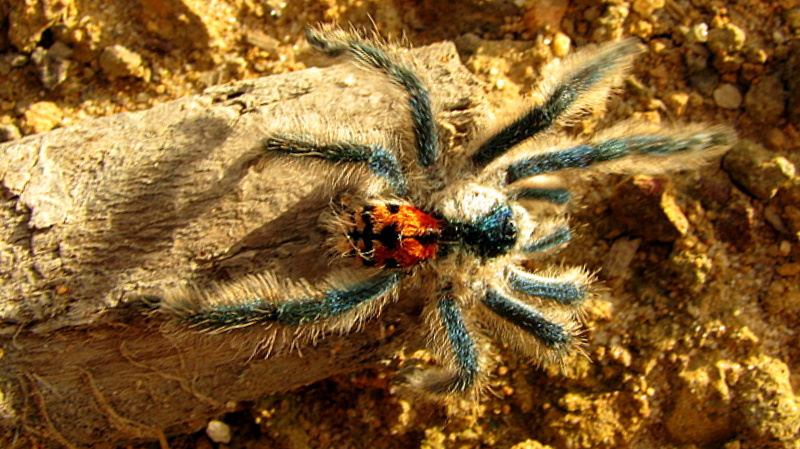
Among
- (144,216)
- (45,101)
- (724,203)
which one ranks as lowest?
(724,203)

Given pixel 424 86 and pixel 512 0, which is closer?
pixel 424 86

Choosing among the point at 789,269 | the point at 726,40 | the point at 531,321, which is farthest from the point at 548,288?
the point at 726,40

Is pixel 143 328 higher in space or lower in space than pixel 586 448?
higher

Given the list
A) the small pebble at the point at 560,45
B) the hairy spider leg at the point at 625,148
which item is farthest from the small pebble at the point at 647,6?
the hairy spider leg at the point at 625,148

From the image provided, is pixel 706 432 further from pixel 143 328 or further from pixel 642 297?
pixel 143 328

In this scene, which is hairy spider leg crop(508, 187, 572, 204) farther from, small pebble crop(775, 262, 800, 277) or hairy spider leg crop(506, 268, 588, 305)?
small pebble crop(775, 262, 800, 277)

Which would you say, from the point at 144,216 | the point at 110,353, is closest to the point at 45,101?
the point at 144,216

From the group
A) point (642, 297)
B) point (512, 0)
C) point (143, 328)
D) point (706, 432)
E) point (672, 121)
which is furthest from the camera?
point (512, 0)
